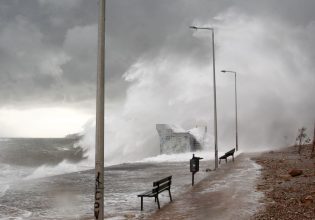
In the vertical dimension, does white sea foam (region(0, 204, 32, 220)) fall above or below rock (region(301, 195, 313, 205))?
below

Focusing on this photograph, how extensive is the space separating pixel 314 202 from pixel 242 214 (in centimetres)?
231

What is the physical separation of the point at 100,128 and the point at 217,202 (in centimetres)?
587

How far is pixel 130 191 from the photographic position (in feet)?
61.4

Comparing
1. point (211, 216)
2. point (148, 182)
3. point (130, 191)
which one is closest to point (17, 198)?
point (130, 191)

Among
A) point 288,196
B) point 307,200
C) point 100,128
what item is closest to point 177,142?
point 288,196

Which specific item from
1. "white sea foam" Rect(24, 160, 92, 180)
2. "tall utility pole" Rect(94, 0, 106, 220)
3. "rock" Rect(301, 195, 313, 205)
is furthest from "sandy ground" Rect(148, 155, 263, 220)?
"white sea foam" Rect(24, 160, 92, 180)

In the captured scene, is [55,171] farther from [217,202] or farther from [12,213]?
[217,202]

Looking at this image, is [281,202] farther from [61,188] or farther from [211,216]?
[61,188]

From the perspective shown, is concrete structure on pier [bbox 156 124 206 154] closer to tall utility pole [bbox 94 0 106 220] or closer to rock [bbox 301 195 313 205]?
rock [bbox 301 195 313 205]

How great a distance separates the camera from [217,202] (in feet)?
45.2

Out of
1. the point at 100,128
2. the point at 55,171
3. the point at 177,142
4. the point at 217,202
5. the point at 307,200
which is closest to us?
the point at 100,128

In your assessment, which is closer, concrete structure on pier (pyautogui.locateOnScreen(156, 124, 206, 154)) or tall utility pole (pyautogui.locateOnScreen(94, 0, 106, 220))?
tall utility pole (pyautogui.locateOnScreen(94, 0, 106, 220))

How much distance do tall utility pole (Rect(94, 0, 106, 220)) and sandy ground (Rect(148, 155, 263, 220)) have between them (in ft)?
8.83

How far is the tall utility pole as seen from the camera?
9.59 metres
